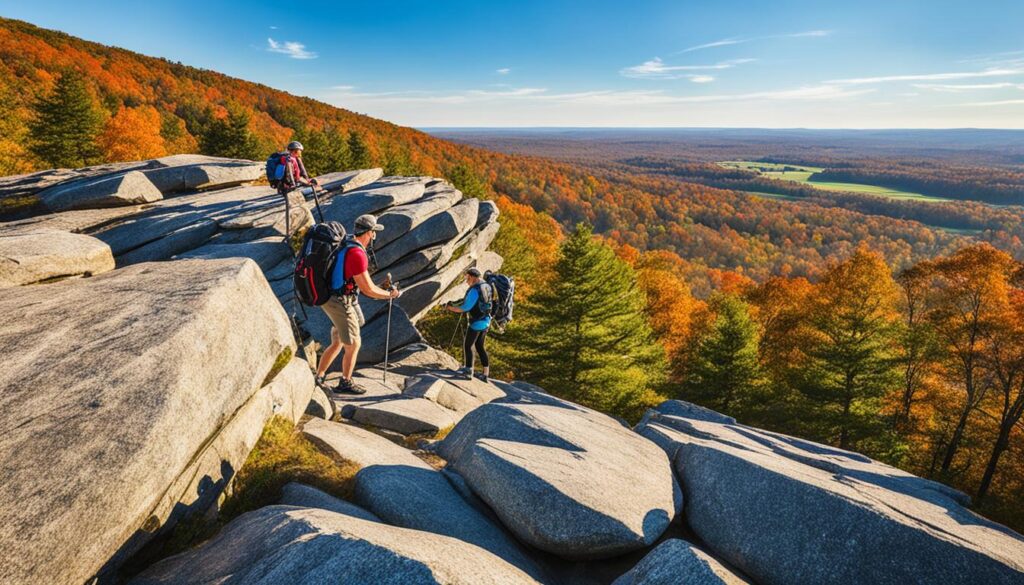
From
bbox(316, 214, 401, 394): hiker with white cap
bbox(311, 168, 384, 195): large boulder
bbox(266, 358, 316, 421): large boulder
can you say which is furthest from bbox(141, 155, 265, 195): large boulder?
bbox(266, 358, 316, 421): large boulder

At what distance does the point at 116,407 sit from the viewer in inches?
145

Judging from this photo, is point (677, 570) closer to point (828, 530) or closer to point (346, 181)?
point (828, 530)

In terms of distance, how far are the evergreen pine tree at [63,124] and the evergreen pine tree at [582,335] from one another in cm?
3810

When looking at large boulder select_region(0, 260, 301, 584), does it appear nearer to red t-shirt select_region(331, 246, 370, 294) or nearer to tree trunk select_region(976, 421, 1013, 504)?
red t-shirt select_region(331, 246, 370, 294)

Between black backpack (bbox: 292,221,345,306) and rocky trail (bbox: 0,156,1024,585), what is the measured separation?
81cm

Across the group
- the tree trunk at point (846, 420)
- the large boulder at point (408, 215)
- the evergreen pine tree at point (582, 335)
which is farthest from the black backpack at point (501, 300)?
the tree trunk at point (846, 420)

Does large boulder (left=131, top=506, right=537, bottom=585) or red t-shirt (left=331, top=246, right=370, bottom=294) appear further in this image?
red t-shirt (left=331, top=246, right=370, bottom=294)

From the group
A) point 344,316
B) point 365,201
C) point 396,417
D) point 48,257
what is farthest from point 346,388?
point 365,201

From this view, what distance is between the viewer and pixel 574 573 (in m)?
4.70

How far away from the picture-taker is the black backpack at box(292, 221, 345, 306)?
23.3 ft

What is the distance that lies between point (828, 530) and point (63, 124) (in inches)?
1939

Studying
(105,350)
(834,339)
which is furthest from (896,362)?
(105,350)

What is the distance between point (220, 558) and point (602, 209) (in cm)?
14074

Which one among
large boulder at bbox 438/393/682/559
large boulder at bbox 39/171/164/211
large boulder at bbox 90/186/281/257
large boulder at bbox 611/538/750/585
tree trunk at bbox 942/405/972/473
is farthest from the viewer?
tree trunk at bbox 942/405/972/473
